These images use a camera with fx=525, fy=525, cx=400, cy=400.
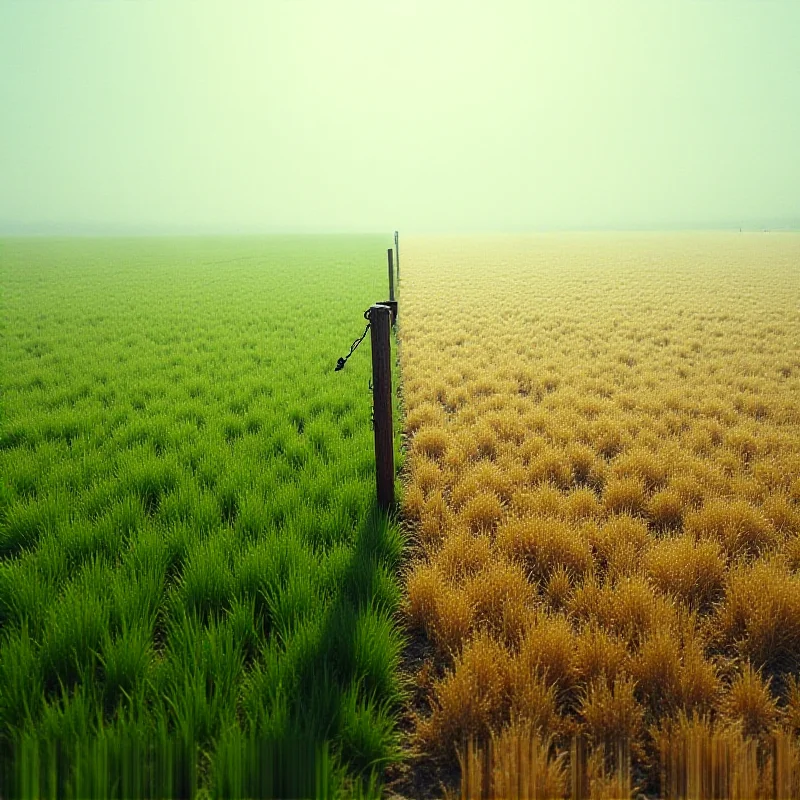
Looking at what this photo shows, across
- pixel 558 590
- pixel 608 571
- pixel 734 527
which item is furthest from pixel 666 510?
pixel 558 590

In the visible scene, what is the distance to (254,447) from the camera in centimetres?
528

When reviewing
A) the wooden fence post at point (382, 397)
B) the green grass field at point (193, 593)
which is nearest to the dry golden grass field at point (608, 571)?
the wooden fence post at point (382, 397)

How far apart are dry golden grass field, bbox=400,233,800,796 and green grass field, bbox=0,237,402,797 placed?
17.7 inches

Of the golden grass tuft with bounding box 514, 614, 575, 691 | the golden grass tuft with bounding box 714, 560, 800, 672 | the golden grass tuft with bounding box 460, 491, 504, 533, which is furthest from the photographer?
the golden grass tuft with bounding box 460, 491, 504, 533

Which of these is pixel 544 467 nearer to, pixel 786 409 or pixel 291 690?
pixel 291 690

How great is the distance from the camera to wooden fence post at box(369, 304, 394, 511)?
3764mm

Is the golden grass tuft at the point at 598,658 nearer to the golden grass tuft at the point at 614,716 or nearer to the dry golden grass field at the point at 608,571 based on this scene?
the dry golden grass field at the point at 608,571

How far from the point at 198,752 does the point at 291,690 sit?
1.33ft

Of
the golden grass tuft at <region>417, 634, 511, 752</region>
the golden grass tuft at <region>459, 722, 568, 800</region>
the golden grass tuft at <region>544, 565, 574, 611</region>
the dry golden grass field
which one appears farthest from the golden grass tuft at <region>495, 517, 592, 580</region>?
the golden grass tuft at <region>459, 722, 568, 800</region>

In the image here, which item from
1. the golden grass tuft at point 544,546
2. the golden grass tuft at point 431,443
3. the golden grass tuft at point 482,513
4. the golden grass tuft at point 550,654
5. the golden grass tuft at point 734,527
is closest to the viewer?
the golden grass tuft at point 550,654

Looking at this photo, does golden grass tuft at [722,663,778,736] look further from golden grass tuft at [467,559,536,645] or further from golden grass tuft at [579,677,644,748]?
golden grass tuft at [467,559,536,645]

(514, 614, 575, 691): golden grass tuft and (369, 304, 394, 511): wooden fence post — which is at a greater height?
(369, 304, 394, 511): wooden fence post

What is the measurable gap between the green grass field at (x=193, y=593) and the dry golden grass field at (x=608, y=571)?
17.7 inches

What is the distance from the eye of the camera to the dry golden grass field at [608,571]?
7.22 feet
